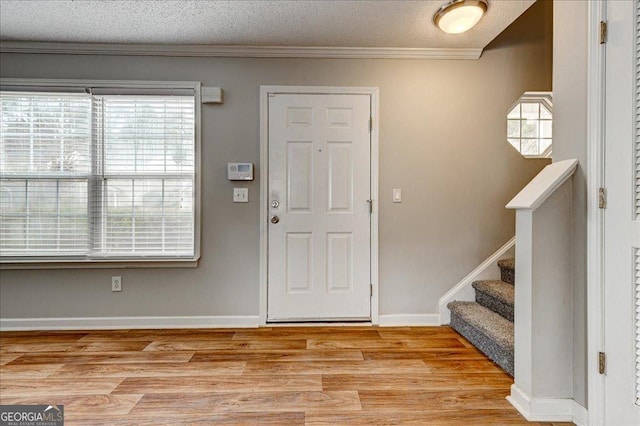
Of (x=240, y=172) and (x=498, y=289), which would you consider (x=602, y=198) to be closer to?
(x=498, y=289)

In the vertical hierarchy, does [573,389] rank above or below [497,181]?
below

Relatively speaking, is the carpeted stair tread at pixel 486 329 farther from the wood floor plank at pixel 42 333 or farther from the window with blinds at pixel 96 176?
the wood floor plank at pixel 42 333

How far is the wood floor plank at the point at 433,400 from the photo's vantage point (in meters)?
1.75

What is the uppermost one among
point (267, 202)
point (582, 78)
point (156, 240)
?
point (582, 78)

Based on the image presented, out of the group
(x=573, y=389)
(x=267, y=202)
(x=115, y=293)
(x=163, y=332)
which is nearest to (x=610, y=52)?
(x=573, y=389)

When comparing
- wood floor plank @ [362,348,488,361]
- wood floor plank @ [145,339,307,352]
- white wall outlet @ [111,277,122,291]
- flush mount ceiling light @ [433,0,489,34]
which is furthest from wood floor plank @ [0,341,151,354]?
flush mount ceiling light @ [433,0,489,34]

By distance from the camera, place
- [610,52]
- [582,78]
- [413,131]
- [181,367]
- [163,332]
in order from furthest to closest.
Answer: [413,131]
[163,332]
[181,367]
[582,78]
[610,52]

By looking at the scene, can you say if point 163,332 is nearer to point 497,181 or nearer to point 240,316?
point 240,316

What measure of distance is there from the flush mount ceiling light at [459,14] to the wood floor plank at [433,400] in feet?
7.65

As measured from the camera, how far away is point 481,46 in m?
2.92

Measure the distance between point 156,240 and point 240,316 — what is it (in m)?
0.95

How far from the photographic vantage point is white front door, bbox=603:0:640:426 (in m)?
1.37

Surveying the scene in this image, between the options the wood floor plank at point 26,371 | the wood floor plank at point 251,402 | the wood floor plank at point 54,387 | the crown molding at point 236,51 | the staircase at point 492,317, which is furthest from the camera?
the crown molding at point 236,51

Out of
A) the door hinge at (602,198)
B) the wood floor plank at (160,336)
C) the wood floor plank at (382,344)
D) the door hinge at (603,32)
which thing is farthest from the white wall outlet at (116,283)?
the door hinge at (603,32)
